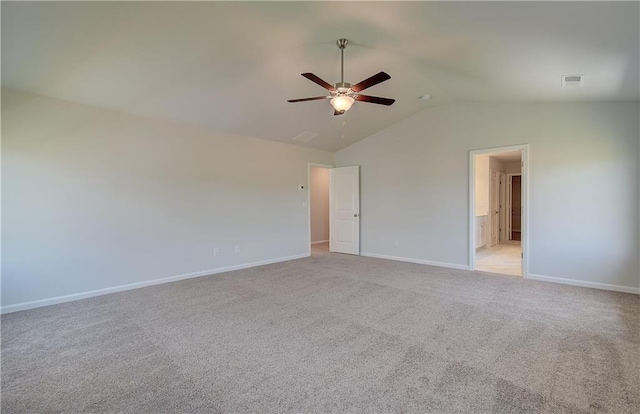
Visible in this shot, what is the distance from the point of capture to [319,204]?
9344mm

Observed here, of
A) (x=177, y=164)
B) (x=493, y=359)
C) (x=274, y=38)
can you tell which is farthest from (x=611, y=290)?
(x=177, y=164)

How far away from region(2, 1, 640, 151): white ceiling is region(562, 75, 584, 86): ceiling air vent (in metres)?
0.08

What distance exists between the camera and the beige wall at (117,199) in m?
3.55

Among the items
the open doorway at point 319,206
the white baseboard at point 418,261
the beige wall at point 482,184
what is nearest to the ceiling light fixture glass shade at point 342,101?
the white baseboard at point 418,261

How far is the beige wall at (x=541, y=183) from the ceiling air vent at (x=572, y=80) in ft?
3.32

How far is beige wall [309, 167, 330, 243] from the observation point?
9.18m

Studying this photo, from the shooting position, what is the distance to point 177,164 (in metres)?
4.84

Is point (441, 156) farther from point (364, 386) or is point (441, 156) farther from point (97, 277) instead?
point (97, 277)

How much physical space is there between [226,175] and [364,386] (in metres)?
4.39

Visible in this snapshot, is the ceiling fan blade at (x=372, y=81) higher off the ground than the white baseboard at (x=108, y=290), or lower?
higher

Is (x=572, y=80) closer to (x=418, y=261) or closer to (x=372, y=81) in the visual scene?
(x=372, y=81)

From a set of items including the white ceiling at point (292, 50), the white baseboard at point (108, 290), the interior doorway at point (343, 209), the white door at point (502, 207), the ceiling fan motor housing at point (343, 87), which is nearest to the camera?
the white ceiling at point (292, 50)

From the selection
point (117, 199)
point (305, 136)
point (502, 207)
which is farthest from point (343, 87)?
point (502, 207)

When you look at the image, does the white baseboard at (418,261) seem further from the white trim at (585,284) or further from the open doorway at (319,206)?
the open doorway at (319,206)
